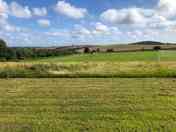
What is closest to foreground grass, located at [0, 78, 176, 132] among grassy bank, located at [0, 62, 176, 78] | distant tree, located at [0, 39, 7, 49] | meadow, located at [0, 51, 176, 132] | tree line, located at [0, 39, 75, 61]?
meadow, located at [0, 51, 176, 132]

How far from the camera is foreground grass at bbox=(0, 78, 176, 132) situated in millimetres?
7196

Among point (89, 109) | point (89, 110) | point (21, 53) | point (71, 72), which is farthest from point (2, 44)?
point (89, 110)

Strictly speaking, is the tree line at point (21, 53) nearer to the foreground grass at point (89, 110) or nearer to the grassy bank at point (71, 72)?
the grassy bank at point (71, 72)

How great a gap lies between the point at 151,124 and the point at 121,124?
804 millimetres

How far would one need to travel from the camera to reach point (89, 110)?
29.3ft

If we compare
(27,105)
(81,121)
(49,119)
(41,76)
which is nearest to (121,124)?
(81,121)

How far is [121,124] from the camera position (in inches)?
288

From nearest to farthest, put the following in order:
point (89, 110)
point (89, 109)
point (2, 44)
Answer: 1. point (89, 110)
2. point (89, 109)
3. point (2, 44)

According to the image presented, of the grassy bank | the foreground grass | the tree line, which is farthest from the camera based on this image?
the tree line

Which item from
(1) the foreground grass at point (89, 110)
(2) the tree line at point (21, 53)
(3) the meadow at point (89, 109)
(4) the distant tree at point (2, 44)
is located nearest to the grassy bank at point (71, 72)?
(3) the meadow at point (89, 109)

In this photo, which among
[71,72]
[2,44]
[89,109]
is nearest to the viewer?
[89,109]

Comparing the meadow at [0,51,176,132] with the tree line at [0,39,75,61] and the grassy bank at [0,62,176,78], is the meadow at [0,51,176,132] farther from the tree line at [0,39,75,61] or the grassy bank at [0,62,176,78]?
the tree line at [0,39,75,61]

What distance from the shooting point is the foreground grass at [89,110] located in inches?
283

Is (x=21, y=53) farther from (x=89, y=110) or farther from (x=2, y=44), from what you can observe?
(x=89, y=110)
